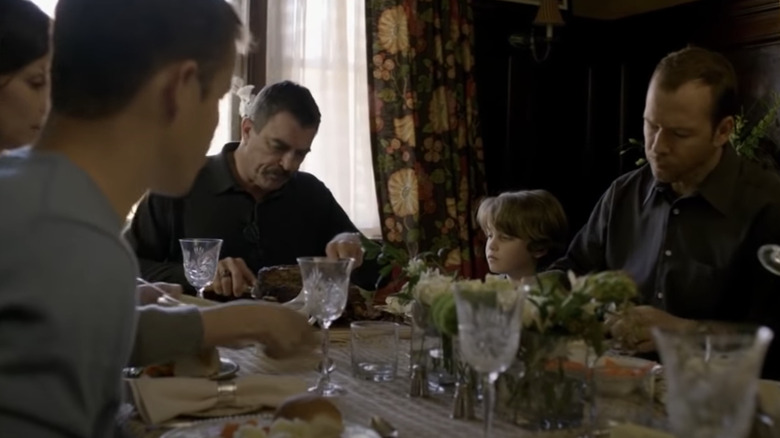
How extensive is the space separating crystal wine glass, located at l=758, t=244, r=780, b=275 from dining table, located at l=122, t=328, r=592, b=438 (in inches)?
20.7

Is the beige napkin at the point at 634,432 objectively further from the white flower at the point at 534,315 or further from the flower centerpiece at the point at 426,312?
the flower centerpiece at the point at 426,312

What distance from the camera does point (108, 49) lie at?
93 centimetres

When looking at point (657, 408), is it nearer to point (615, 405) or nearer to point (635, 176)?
point (615, 405)

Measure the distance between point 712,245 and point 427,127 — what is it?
1.83 metres

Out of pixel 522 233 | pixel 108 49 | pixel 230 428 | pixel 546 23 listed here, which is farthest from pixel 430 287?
pixel 546 23

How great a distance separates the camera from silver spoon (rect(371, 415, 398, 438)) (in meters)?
1.09

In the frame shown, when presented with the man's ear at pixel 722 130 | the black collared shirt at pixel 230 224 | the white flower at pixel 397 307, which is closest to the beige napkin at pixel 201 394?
the white flower at pixel 397 307

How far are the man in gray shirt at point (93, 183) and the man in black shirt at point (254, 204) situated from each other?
4.58 feet

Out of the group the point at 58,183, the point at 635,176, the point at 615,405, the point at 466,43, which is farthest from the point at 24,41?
→ the point at 466,43

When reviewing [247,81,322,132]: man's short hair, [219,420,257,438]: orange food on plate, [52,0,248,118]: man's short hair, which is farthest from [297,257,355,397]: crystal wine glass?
[247,81,322,132]: man's short hair

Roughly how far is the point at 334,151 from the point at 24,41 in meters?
2.05

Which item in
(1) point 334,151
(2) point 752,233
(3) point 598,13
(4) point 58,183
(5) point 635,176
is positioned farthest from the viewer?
(3) point 598,13

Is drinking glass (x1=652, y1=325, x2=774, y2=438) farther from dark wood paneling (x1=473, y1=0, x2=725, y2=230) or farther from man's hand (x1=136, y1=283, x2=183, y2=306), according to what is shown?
dark wood paneling (x1=473, y1=0, x2=725, y2=230)

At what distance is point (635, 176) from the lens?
2342 mm
